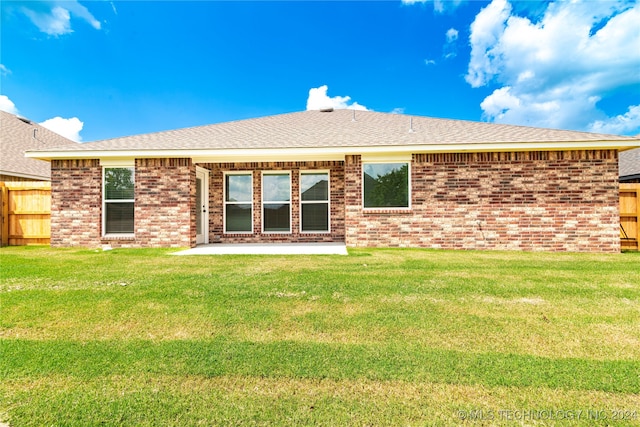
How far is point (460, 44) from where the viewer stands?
18.3m

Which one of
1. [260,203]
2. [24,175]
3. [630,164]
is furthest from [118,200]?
[630,164]

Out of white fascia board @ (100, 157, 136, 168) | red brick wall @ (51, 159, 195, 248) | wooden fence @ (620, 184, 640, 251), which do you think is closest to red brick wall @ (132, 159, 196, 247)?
red brick wall @ (51, 159, 195, 248)

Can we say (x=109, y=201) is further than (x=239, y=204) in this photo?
No

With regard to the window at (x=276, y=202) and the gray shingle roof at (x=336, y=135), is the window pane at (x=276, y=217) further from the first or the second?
the gray shingle roof at (x=336, y=135)

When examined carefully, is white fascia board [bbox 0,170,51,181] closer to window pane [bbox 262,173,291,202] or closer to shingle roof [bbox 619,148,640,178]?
window pane [bbox 262,173,291,202]

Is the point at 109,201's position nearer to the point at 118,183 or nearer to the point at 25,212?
the point at 118,183

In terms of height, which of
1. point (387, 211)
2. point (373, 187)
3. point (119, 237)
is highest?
point (373, 187)

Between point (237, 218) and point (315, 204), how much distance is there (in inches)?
111

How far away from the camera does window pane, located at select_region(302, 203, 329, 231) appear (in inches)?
426

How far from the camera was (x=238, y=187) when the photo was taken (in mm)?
11016

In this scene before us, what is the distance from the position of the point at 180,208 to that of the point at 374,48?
47.2 ft

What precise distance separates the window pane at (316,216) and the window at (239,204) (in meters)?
2.02

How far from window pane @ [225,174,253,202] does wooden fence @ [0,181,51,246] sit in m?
5.77

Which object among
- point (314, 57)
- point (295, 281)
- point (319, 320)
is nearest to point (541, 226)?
point (295, 281)
